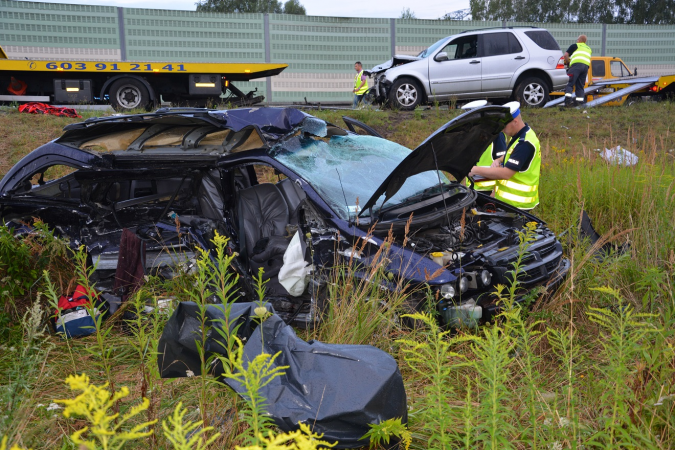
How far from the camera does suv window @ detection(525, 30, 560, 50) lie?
12567 millimetres

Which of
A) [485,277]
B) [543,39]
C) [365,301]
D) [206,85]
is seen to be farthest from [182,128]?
[543,39]

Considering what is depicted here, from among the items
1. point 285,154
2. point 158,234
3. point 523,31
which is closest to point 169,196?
point 158,234

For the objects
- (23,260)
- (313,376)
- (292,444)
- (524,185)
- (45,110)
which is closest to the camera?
(292,444)

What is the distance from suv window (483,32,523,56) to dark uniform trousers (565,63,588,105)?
62.1 inches

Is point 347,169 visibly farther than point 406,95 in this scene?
No

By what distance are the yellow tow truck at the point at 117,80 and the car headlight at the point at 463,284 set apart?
28.8ft

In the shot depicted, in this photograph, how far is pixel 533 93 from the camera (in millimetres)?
12891

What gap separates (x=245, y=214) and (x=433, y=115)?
7902mm

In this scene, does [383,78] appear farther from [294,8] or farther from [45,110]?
[294,8]

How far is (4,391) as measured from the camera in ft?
9.80

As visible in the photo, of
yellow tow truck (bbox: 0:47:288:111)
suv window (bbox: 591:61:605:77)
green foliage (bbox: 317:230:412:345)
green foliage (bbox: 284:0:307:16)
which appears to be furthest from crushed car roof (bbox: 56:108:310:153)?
green foliage (bbox: 284:0:307:16)

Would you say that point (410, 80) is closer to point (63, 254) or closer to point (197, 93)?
point (197, 93)

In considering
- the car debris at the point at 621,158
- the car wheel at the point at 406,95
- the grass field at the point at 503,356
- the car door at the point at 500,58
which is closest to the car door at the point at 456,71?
the car door at the point at 500,58

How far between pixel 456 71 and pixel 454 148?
28.5 ft
